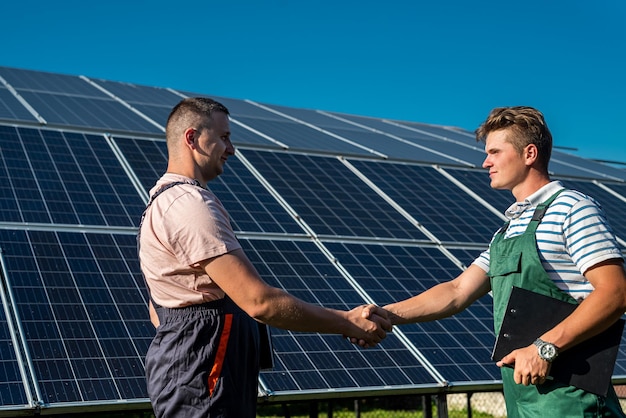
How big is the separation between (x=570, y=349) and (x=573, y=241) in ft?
1.58

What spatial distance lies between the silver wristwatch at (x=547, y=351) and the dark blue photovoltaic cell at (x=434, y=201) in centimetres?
632

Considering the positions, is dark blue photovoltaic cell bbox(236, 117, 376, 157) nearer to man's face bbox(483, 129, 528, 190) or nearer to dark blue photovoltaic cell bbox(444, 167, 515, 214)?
dark blue photovoltaic cell bbox(444, 167, 515, 214)

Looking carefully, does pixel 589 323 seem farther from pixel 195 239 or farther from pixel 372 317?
pixel 195 239

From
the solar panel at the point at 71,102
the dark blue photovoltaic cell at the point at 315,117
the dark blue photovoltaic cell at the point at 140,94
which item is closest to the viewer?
the solar panel at the point at 71,102

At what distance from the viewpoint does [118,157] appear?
9.68m

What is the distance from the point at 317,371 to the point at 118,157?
4077 mm

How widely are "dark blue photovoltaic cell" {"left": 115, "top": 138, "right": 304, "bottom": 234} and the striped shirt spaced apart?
17.1 feet

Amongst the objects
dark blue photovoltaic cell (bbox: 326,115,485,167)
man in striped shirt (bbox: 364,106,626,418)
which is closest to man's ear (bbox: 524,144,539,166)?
man in striped shirt (bbox: 364,106,626,418)

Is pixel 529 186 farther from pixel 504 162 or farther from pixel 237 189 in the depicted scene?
pixel 237 189

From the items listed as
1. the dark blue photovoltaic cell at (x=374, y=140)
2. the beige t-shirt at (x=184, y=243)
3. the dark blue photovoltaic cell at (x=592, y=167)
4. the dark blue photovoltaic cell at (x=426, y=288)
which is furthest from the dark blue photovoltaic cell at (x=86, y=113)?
the dark blue photovoltaic cell at (x=592, y=167)

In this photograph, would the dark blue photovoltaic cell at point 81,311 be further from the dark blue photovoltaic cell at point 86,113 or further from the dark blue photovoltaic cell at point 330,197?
the dark blue photovoltaic cell at point 86,113

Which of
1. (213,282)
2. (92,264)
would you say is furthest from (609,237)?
(92,264)

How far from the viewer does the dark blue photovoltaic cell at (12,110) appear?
394 inches

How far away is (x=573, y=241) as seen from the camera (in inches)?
150
